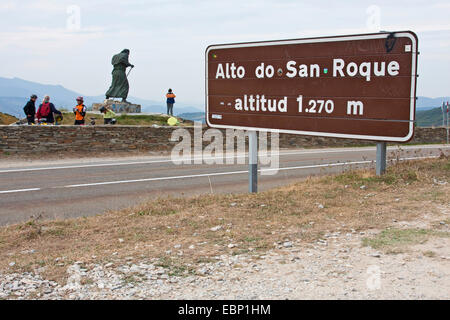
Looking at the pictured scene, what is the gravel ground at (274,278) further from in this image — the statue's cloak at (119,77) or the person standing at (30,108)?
the statue's cloak at (119,77)

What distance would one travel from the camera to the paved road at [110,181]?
929cm

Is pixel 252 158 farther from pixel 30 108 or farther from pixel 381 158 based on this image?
pixel 30 108

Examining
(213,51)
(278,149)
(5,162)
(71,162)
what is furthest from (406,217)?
(278,149)

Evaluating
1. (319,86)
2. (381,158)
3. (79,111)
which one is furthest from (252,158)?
(79,111)

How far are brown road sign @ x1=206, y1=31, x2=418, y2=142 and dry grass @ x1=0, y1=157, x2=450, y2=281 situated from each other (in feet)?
3.77

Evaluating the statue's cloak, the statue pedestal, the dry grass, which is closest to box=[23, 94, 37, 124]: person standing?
the statue pedestal

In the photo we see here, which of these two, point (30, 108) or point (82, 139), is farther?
point (30, 108)

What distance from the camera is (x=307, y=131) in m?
7.87

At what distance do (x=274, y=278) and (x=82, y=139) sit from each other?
590 inches

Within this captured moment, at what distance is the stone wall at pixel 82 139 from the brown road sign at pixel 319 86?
33.4ft

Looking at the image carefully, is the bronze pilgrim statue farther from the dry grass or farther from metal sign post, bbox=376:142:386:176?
metal sign post, bbox=376:142:386:176

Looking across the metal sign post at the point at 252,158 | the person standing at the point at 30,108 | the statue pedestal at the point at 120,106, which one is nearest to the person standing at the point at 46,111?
the person standing at the point at 30,108

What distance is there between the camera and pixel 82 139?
58.9 feet

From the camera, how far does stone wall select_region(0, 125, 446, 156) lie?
55.2ft
